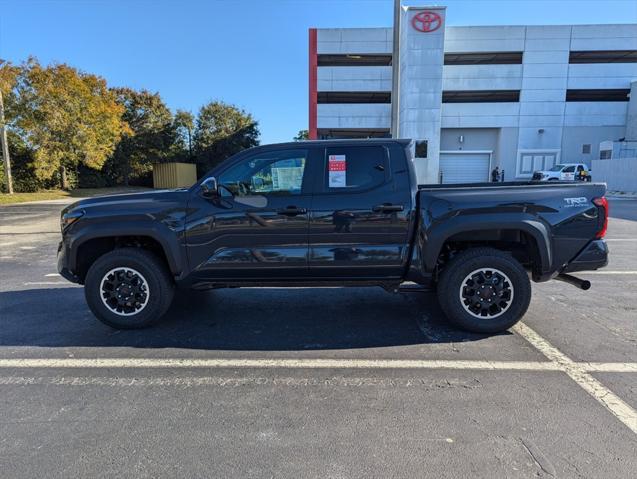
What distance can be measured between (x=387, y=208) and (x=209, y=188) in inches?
69.9

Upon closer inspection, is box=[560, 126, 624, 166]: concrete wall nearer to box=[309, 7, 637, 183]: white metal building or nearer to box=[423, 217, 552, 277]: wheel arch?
box=[309, 7, 637, 183]: white metal building

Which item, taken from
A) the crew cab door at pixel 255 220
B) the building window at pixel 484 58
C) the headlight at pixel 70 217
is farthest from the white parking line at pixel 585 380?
the building window at pixel 484 58

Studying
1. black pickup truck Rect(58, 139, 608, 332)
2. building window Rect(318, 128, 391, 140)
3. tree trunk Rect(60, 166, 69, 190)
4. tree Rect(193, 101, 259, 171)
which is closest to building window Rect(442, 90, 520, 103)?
building window Rect(318, 128, 391, 140)

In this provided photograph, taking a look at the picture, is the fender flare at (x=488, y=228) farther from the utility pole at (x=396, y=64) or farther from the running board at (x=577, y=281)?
the utility pole at (x=396, y=64)

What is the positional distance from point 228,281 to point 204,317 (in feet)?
2.56

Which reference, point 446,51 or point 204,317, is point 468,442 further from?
point 446,51

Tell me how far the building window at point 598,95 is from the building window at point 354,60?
16.1m

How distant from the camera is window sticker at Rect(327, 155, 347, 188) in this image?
442cm

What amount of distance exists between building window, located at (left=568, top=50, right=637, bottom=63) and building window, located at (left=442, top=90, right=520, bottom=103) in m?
5.51

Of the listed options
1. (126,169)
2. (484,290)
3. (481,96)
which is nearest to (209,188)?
(484,290)

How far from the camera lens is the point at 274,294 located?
5969mm

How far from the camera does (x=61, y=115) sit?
85.2ft

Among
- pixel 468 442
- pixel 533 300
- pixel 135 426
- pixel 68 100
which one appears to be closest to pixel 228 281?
pixel 135 426

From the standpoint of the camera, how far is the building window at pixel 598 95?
123 ft
